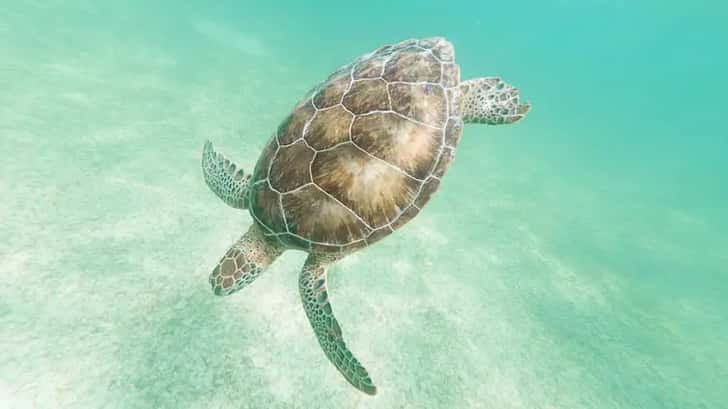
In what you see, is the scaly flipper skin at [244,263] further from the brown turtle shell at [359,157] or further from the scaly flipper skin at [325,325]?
the scaly flipper skin at [325,325]

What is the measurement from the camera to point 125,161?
6145mm

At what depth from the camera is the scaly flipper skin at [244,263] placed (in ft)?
10.3

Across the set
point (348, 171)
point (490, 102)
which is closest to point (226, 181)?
point (348, 171)

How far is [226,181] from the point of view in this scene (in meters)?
3.85

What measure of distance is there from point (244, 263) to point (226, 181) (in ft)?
3.82

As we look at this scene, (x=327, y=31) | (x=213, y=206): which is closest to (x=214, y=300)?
(x=213, y=206)

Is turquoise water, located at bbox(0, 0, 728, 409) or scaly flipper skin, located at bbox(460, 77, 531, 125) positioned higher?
scaly flipper skin, located at bbox(460, 77, 531, 125)

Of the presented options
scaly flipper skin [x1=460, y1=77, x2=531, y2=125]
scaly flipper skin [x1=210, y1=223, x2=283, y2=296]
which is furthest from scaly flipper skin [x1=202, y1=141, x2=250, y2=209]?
scaly flipper skin [x1=460, y1=77, x2=531, y2=125]

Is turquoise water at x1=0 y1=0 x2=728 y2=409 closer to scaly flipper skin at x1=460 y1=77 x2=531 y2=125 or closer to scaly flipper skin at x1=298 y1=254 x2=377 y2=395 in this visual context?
scaly flipper skin at x1=298 y1=254 x2=377 y2=395

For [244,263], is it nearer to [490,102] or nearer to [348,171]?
[348,171]

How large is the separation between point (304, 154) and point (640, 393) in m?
6.51

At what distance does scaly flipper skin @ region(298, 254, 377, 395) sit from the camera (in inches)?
113

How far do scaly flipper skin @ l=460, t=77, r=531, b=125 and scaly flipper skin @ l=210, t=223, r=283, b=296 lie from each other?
276 cm

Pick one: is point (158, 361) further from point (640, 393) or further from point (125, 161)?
point (640, 393)
